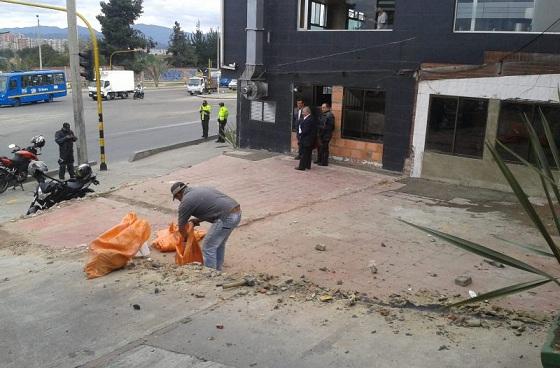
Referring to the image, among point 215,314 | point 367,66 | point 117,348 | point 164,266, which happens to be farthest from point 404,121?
point 117,348

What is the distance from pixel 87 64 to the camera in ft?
51.1

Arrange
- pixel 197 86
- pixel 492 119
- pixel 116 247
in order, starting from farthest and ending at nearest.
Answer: pixel 197 86 → pixel 492 119 → pixel 116 247

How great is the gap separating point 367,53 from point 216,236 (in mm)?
8171

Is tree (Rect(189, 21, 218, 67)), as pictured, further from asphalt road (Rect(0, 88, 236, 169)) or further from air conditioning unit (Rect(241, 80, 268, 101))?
air conditioning unit (Rect(241, 80, 268, 101))

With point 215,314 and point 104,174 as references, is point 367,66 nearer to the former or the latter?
point 104,174

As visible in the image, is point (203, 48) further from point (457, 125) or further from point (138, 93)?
point (457, 125)

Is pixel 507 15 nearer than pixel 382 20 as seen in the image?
Yes

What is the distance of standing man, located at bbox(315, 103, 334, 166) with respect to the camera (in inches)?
539

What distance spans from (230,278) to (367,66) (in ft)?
28.1

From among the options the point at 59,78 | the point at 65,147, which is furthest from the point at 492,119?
the point at 59,78

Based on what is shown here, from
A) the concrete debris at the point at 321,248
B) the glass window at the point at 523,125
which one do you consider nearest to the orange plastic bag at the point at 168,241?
the concrete debris at the point at 321,248

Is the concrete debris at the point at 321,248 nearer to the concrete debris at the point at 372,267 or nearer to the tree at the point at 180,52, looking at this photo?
the concrete debris at the point at 372,267

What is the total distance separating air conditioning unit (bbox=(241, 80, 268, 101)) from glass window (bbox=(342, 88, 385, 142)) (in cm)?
257

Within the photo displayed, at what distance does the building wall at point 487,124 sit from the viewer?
428 inches
